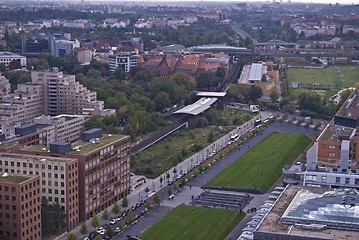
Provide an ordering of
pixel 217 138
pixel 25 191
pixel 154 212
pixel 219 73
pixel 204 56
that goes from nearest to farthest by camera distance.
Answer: pixel 25 191 < pixel 154 212 < pixel 217 138 < pixel 219 73 < pixel 204 56

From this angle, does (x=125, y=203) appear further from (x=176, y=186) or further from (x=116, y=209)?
(x=176, y=186)

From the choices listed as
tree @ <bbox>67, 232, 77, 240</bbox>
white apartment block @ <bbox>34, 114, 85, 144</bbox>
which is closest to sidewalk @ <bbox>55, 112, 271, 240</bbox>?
tree @ <bbox>67, 232, 77, 240</bbox>

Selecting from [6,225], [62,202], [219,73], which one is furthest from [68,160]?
[219,73]

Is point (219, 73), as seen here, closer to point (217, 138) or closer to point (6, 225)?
point (217, 138)

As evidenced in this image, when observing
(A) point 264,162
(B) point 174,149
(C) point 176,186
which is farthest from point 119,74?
(C) point 176,186

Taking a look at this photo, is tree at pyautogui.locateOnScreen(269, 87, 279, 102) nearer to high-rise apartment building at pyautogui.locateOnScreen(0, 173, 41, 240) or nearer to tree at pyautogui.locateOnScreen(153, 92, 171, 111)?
tree at pyautogui.locateOnScreen(153, 92, 171, 111)

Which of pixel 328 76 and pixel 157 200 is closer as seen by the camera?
pixel 157 200
